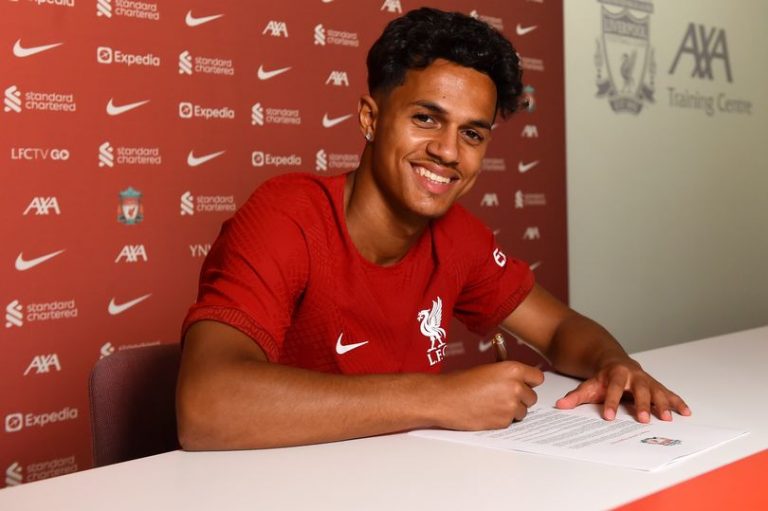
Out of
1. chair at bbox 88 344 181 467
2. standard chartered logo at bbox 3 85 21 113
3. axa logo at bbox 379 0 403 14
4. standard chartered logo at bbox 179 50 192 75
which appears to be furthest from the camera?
axa logo at bbox 379 0 403 14

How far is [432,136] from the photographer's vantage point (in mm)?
1569

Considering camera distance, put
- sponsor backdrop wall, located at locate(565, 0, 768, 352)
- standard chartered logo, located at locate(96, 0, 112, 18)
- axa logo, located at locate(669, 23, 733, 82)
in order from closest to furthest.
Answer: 1. standard chartered logo, located at locate(96, 0, 112, 18)
2. sponsor backdrop wall, located at locate(565, 0, 768, 352)
3. axa logo, located at locate(669, 23, 733, 82)

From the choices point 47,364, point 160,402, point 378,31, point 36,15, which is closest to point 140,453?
point 160,402

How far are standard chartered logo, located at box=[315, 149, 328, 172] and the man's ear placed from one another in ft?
5.28

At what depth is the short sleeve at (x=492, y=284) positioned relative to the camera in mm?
1799

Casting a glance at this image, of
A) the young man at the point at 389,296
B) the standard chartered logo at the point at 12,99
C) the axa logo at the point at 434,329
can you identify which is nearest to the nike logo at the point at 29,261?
the standard chartered logo at the point at 12,99

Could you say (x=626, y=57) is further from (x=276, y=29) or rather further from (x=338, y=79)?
(x=276, y=29)

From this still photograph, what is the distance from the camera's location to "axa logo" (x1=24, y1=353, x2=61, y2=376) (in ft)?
8.54

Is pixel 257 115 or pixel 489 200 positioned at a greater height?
pixel 257 115

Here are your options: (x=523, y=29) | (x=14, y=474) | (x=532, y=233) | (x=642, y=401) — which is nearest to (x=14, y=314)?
(x=14, y=474)

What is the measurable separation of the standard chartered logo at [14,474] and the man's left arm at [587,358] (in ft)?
5.27

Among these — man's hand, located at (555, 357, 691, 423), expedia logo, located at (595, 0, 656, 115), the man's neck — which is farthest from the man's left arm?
expedia logo, located at (595, 0, 656, 115)

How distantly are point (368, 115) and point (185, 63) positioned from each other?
1.45 metres

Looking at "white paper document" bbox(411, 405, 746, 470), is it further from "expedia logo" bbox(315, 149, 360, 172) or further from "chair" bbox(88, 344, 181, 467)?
"expedia logo" bbox(315, 149, 360, 172)
